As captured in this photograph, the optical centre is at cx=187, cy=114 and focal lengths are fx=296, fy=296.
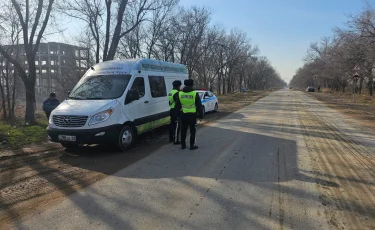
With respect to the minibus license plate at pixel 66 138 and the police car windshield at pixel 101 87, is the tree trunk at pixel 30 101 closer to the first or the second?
the police car windshield at pixel 101 87

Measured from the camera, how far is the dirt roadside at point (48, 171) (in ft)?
14.3

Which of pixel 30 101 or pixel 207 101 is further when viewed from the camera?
pixel 207 101

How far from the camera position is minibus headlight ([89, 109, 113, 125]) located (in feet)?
23.1

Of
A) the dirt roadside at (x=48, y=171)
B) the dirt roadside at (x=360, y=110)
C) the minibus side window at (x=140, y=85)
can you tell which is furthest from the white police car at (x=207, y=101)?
the dirt roadside at (x=48, y=171)

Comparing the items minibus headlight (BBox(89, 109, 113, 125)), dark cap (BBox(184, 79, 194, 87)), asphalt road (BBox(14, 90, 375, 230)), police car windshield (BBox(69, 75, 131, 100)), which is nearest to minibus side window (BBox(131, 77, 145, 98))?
police car windshield (BBox(69, 75, 131, 100))

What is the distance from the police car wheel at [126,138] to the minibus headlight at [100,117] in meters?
0.59

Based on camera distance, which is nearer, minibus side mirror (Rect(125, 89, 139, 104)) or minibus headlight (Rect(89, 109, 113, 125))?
minibus headlight (Rect(89, 109, 113, 125))

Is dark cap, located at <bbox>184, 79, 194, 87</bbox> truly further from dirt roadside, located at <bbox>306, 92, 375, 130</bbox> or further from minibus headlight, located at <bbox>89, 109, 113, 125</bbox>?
dirt roadside, located at <bbox>306, 92, 375, 130</bbox>

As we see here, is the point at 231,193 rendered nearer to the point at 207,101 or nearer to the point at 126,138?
the point at 126,138

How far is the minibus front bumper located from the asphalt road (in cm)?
115

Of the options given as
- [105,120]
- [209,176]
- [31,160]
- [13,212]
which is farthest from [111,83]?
[13,212]

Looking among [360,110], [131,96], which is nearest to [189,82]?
[131,96]

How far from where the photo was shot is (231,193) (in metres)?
4.64

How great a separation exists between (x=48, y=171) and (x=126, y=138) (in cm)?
225
